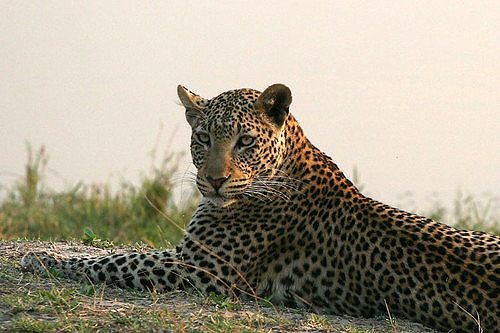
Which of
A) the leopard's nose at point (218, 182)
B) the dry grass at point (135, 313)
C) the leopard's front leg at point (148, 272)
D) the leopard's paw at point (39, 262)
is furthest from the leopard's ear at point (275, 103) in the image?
the leopard's paw at point (39, 262)

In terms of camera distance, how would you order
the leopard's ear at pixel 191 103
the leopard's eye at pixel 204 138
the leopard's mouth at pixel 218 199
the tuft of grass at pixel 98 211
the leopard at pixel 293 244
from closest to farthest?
1. the leopard at pixel 293 244
2. the leopard's mouth at pixel 218 199
3. the leopard's eye at pixel 204 138
4. the leopard's ear at pixel 191 103
5. the tuft of grass at pixel 98 211

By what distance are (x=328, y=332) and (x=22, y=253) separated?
4163 millimetres

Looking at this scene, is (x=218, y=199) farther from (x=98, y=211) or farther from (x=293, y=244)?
(x=98, y=211)

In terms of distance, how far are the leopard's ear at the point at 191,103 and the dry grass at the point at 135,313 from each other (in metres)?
1.63

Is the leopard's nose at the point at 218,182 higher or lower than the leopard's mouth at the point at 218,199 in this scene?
higher

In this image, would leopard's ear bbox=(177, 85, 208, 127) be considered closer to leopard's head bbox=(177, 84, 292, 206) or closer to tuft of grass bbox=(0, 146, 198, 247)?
leopard's head bbox=(177, 84, 292, 206)

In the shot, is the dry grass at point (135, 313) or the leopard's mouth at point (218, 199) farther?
the leopard's mouth at point (218, 199)

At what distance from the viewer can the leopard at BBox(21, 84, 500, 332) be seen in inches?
307

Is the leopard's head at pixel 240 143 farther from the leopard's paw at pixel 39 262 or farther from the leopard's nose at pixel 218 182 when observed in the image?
the leopard's paw at pixel 39 262

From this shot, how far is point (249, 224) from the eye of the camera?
27.5 ft

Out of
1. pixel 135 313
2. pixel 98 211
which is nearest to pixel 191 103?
pixel 135 313

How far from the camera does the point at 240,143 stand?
814 cm

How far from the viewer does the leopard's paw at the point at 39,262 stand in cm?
874

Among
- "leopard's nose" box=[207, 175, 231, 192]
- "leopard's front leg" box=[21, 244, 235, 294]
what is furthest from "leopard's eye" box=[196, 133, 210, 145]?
"leopard's front leg" box=[21, 244, 235, 294]
